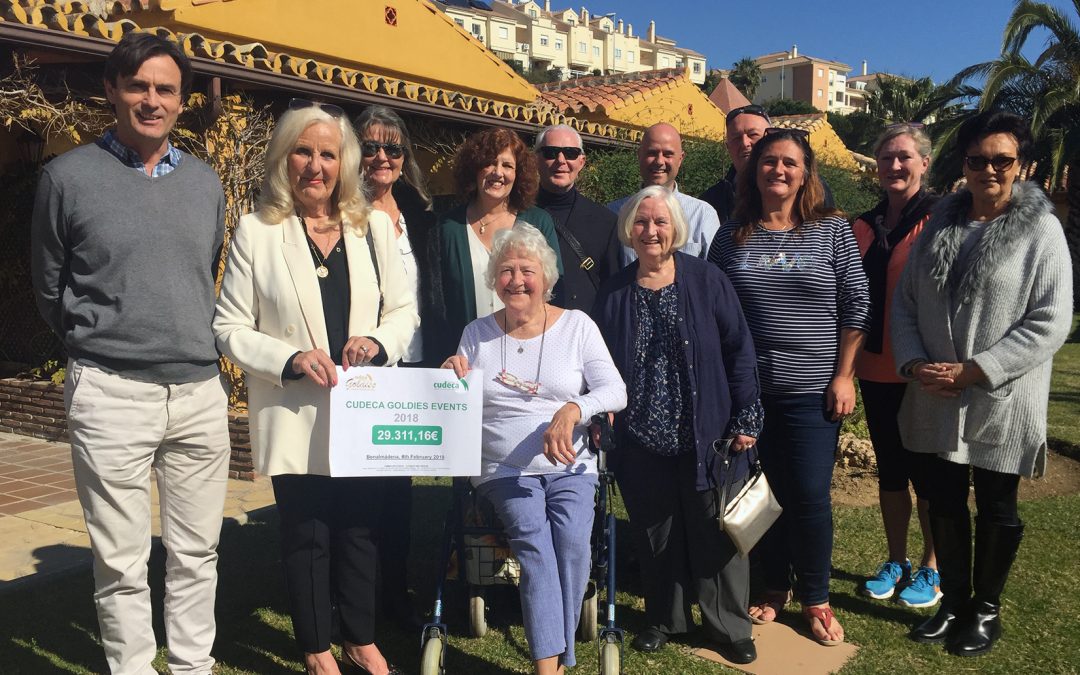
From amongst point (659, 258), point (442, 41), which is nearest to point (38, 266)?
point (659, 258)

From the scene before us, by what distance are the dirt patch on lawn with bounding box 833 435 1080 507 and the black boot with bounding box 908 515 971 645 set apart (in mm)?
2217

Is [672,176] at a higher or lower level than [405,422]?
higher

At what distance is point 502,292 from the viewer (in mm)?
3734

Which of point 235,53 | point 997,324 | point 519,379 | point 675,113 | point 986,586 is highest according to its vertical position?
point 675,113

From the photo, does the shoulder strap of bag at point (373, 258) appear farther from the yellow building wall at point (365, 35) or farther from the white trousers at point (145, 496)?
the yellow building wall at point (365, 35)

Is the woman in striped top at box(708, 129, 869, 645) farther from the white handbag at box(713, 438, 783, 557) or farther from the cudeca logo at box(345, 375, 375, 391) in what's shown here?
the cudeca logo at box(345, 375, 375, 391)

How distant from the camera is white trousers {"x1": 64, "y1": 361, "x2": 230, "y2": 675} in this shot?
308 centimetres

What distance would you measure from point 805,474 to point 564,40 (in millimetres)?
115384

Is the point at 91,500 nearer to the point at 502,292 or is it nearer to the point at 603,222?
the point at 502,292

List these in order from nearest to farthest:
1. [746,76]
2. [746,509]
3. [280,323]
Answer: [280,323]
[746,509]
[746,76]

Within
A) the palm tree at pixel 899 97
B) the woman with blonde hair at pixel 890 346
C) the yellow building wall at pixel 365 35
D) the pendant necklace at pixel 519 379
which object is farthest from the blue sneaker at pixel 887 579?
the palm tree at pixel 899 97

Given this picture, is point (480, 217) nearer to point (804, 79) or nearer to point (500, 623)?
point (500, 623)

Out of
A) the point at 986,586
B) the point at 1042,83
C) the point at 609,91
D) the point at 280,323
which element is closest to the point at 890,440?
the point at 986,586

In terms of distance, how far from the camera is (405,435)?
342 cm
